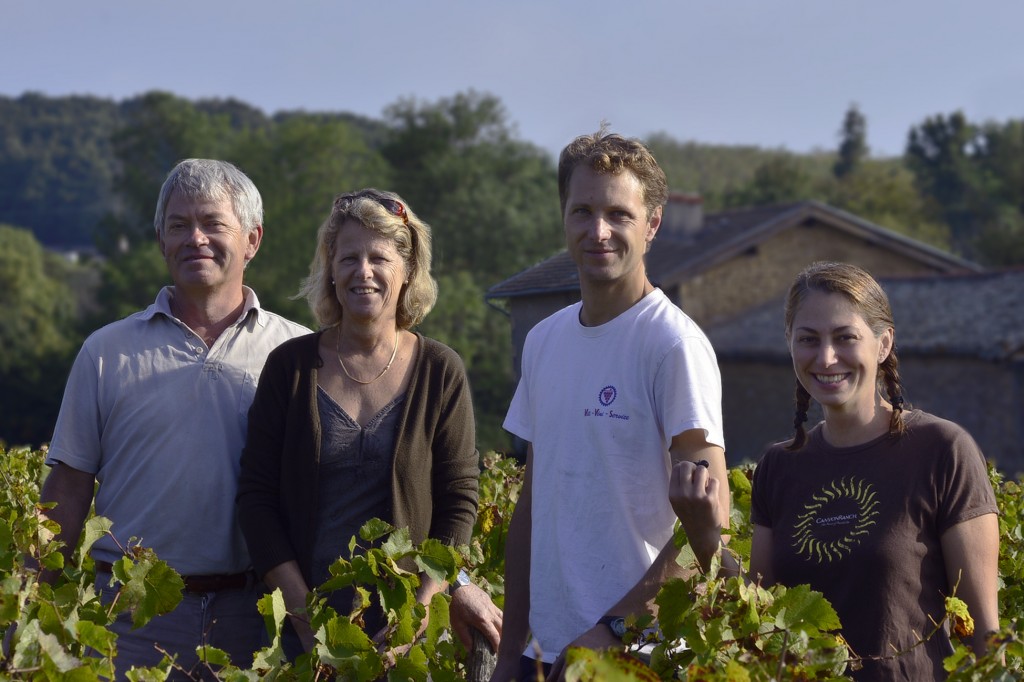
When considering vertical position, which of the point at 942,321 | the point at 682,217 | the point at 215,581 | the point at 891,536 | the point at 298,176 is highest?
the point at 298,176

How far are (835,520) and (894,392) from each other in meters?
0.37

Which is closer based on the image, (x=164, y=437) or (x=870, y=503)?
(x=870, y=503)

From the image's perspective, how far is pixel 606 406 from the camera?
111 inches

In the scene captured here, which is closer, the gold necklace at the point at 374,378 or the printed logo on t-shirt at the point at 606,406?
the printed logo on t-shirt at the point at 606,406

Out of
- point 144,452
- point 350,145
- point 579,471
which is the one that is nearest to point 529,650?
point 579,471

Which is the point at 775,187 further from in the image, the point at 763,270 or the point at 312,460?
the point at 312,460

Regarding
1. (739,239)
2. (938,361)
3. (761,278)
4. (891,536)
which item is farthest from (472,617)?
(761,278)

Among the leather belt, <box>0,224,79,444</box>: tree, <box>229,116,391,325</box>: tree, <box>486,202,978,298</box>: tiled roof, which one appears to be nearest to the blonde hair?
the leather belt

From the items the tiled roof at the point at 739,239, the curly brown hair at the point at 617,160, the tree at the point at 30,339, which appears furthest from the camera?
the tree at the point at 30,339

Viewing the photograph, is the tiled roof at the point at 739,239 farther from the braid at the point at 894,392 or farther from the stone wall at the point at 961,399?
the braid at the point at 894,392

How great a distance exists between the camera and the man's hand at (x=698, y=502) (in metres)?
2.39

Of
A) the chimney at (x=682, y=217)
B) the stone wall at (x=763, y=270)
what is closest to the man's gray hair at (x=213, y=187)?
the stone wall at (x=763, y=270)

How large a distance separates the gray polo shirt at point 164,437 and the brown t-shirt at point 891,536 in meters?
1.51

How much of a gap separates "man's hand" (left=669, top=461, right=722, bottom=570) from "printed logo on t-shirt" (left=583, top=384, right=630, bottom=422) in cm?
36
